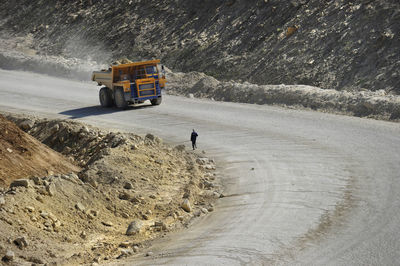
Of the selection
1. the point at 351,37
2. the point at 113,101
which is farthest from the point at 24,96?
the point at 351,37

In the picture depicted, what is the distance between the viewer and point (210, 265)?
9758 mm

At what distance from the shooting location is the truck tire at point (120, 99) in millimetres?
25155

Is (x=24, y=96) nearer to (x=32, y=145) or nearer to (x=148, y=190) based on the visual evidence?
(x=32, y=145)

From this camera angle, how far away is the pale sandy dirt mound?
13500 millimetres

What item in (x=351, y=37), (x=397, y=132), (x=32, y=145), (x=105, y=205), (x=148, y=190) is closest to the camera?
(x=105, y=205)

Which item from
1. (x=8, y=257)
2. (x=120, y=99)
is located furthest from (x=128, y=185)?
(x=120, y=99)

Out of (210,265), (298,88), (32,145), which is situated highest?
(298,88)

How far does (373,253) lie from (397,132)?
9.75 metres

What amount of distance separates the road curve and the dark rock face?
4.41 metres

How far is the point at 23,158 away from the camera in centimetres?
1414

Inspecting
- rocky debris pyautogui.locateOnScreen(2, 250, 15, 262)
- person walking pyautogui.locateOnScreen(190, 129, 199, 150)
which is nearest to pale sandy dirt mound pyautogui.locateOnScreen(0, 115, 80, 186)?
rocky debris pyautogui.locateOnScreen(2, 250, 15, 262)

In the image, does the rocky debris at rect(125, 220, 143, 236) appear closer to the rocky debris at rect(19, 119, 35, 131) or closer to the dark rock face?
the rocky debris at rect(19, 119, 35, 131)

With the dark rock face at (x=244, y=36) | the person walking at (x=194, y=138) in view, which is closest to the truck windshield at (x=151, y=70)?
the dark rock face at (x=244, y=36)

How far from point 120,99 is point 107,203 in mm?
13171
